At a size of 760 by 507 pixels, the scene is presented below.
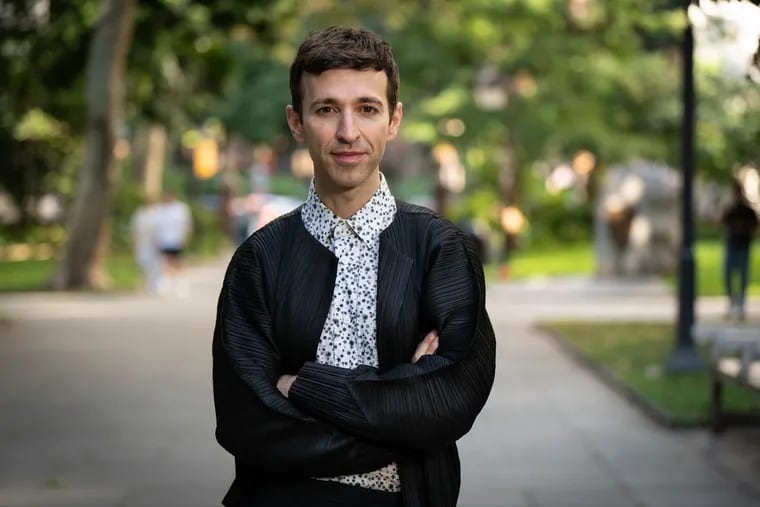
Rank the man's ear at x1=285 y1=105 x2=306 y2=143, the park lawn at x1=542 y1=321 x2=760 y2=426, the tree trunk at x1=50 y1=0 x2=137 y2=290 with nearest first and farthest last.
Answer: the man's ear at x1=285 y1=105 x2=306 y2=143 → the park lawn at x1=542 y1=321 x2=760 y2=426 → the tree trunk at x1=50 y1=0 x2=137 y2=290

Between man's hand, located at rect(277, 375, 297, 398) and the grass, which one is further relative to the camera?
the grass

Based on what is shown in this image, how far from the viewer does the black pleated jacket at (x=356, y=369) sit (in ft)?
9.68

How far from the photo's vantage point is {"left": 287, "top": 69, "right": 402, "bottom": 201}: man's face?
3.04 m

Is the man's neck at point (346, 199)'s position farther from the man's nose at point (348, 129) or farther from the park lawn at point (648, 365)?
the park lawn at point (648, 365)

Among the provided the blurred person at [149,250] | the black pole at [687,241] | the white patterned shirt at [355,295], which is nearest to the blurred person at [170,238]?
the blurred person at [149,250]

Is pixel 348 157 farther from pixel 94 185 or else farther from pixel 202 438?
pixel 94 185

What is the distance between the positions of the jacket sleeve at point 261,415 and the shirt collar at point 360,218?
0.16m

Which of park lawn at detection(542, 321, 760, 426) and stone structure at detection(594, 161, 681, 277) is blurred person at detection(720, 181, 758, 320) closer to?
park lawn at detection(542, 321, 760, 426)

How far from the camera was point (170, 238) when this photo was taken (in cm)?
2556

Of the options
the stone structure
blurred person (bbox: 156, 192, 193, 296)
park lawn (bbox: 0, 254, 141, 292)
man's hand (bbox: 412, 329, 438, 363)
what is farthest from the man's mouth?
the stone structure

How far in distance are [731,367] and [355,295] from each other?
25.3 feet

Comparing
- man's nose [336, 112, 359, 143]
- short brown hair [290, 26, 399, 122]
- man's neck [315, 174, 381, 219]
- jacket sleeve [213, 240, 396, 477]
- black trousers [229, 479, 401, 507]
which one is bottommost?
black trousers [229, 479, 401, 507]

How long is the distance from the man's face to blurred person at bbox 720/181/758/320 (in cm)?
1689

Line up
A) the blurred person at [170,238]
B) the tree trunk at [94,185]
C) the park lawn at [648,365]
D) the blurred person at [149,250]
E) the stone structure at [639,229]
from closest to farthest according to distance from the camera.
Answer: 1. the park lawn at [648,365]
2. the tree trunk at [94,185]
3. the blurred person at [170,238]
4. the blurred person at [149,250]
5. the stone structure at [639,229]
